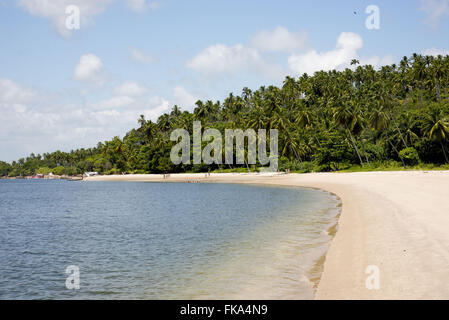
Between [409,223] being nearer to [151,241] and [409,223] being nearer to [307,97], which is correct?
[151,241]

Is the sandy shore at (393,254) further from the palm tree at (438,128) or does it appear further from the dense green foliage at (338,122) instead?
the dense green foliage at (338,122)

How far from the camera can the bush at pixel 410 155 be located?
7262cm

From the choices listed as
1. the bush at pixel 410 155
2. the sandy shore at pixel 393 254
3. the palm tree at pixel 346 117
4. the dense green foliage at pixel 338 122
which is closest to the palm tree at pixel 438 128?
the dense green foliage at pixel 338 122

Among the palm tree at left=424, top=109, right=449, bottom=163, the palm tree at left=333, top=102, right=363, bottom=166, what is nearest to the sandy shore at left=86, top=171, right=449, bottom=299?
the palm tree at left=424, top=109, right=449, bottom=163

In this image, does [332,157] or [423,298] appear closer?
[423,298]

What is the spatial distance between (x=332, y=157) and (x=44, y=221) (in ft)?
221

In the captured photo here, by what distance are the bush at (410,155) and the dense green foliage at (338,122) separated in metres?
0.19

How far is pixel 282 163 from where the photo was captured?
104062 millimetres

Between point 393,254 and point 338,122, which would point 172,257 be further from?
point 338,122

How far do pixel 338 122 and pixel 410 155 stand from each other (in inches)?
748

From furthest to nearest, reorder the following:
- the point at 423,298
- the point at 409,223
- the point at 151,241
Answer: the point at 151,241
the point at 409,223
the point at 423,298

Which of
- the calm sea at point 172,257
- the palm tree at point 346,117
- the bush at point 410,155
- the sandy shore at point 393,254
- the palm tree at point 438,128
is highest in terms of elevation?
the palm tree at point 346,117
